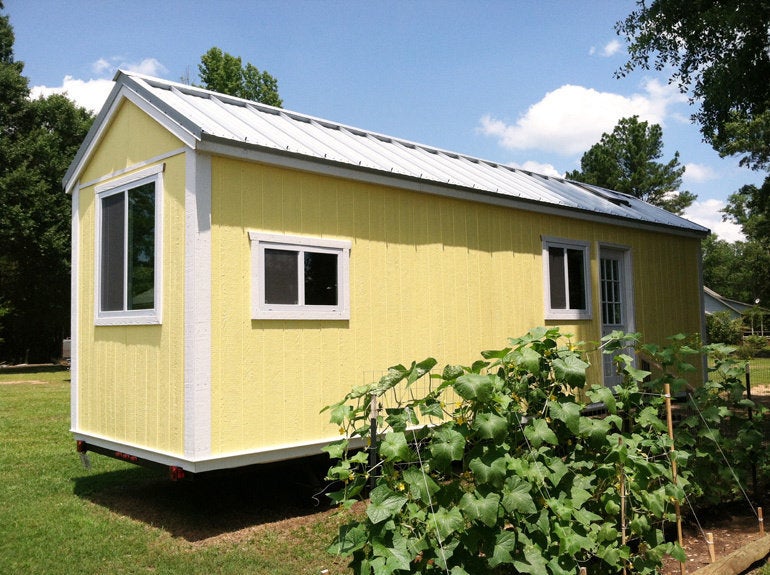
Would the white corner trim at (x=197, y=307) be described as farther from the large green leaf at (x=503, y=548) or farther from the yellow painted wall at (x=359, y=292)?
the large green leaf at (x=503, y=548)

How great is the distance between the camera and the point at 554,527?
3.35 m

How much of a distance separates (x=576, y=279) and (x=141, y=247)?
5.42 metres

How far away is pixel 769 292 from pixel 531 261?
3243cm

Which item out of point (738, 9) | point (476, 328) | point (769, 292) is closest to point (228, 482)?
point (476, 328)

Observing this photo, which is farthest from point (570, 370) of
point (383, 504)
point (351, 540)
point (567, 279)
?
point (567, 279)

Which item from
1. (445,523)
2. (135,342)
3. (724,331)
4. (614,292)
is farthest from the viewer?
(724,331)

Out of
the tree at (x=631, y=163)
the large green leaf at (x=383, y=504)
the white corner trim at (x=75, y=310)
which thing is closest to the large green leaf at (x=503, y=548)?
the large green leaf at (x=383, y=504)

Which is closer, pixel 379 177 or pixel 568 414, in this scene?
Result: pixel 568 414

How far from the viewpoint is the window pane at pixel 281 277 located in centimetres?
581

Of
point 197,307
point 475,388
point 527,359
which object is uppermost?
point 197,307

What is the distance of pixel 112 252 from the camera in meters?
6.54

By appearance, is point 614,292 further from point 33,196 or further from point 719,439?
point 33,196

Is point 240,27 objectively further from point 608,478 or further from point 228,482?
point 608,478

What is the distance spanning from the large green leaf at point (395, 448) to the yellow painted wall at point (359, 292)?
2598mm
